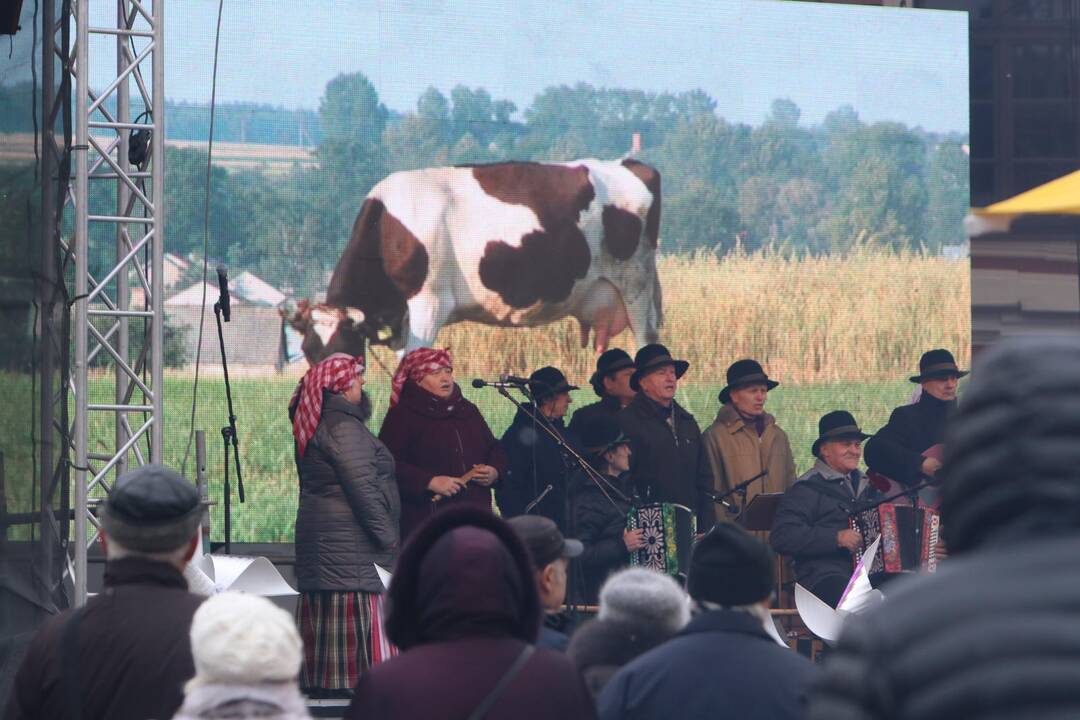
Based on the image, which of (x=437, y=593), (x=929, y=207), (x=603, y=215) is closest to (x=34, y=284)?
(x=437, y=593)

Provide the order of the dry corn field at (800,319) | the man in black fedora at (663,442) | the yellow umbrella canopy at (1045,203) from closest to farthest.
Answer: the yellow umbrella canopy at (1045,203), the man in black fedora at (663,442), the dry corn field at (800,319)

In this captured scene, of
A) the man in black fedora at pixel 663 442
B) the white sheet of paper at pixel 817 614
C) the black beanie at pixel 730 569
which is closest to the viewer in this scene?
the black beanie at pixel 730 569

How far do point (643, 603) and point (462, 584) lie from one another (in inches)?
33.9

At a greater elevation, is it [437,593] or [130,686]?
[437,593]

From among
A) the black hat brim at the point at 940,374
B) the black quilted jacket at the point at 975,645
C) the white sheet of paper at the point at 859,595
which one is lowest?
the white sheet of paper at the point at 859,595

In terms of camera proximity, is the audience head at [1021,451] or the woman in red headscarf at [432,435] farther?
the woman in red headscarf at [432,435]

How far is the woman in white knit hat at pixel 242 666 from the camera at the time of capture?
2.12m

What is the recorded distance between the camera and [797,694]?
2561 mm

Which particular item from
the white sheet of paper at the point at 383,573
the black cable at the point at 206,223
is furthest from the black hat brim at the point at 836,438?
the black cable at the point at 206,223

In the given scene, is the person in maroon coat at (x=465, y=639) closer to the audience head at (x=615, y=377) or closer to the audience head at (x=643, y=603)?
the audience head at (x=643, y=603)

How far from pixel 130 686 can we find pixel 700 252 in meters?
7.14

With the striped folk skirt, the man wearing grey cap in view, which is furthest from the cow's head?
the man wearing grey cap

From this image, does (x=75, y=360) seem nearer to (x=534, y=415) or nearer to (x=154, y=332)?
(x=154, y=332)

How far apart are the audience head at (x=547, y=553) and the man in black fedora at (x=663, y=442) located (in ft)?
15.8
